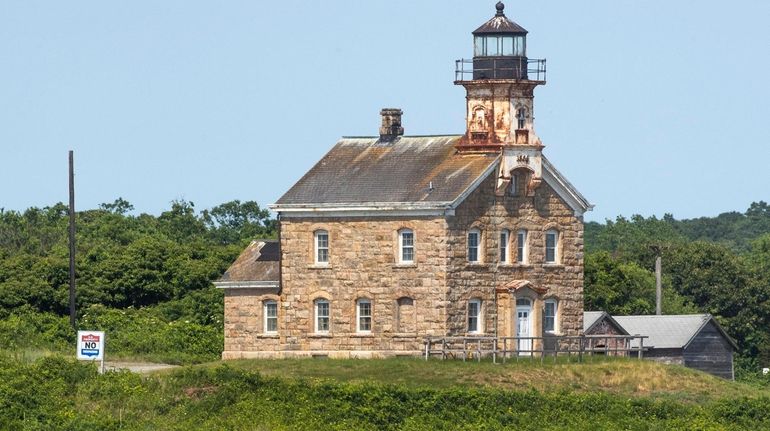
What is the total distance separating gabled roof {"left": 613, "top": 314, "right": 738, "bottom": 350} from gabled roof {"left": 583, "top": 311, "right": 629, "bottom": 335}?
1.46 m

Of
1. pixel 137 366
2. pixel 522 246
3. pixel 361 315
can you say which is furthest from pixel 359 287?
pixel 137 366

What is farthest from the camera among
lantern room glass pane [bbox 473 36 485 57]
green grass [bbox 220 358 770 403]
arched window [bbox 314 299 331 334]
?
lantern room glass pane [bbox 473 36 485 57]

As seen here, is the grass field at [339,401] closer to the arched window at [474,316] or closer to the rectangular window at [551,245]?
the arched window at [474,316]

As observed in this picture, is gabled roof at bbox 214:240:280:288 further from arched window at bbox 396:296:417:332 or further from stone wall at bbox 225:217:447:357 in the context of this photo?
arched window at bbox 396:296:417:332

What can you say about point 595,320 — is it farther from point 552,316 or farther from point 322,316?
point 322,316

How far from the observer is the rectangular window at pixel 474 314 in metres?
58.1

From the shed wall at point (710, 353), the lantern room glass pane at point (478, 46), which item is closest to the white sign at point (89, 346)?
the lantern room glass pane at point (478, 46)

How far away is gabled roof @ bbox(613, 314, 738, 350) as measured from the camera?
70.5 m

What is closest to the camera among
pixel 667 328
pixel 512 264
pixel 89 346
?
pixel 89 346

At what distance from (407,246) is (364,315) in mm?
2372

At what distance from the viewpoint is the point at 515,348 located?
192 ft

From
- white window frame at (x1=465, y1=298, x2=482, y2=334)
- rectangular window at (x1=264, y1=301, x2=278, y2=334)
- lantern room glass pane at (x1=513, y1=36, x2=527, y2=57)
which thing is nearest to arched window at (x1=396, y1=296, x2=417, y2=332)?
white window frame at (x1=465, y1=298, x2=482, y2=334)

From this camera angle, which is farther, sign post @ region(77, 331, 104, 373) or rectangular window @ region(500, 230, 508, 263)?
rectangular window @ region(500, 230, 508, 263)

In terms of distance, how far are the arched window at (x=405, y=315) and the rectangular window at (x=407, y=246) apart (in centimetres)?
110
